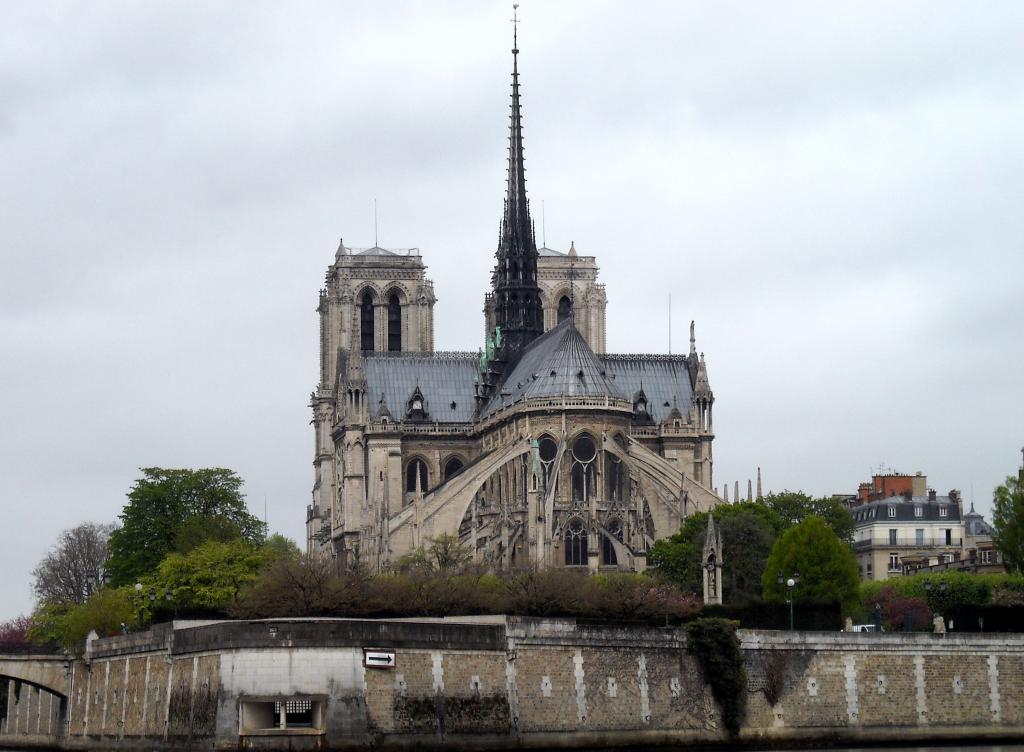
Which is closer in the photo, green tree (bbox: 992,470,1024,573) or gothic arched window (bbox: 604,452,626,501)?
green tree (bbox: 992,470,1024,573)

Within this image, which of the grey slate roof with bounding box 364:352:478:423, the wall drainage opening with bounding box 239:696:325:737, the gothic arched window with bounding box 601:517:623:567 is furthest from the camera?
the grey slate roof with bounding box 364:352:478:423

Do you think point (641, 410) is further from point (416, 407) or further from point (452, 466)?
point (416, 407)

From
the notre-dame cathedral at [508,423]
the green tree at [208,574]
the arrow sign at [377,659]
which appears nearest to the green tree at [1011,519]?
the notre-dame cathedral at [508,423]

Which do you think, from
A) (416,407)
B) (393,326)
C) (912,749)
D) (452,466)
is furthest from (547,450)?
(912,749)

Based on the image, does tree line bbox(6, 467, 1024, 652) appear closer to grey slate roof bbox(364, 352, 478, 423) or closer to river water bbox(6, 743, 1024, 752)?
river water bbox(6, 743, 1024, 752)

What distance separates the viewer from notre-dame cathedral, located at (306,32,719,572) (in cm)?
11712

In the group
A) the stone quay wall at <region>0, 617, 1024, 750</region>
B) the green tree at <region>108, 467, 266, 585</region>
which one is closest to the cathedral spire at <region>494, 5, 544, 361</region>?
the green tree at <region>108, 467, 266, 585</region>

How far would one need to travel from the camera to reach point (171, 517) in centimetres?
11075

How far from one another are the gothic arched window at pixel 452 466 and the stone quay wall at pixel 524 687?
55.1 m

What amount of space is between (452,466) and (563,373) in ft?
47.0

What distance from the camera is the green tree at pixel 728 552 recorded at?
10188 cm

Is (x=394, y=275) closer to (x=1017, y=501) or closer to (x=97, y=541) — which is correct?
(x=97, y=541)

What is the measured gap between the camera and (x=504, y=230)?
443ft

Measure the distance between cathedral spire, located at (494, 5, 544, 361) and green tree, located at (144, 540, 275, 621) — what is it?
3674cm
